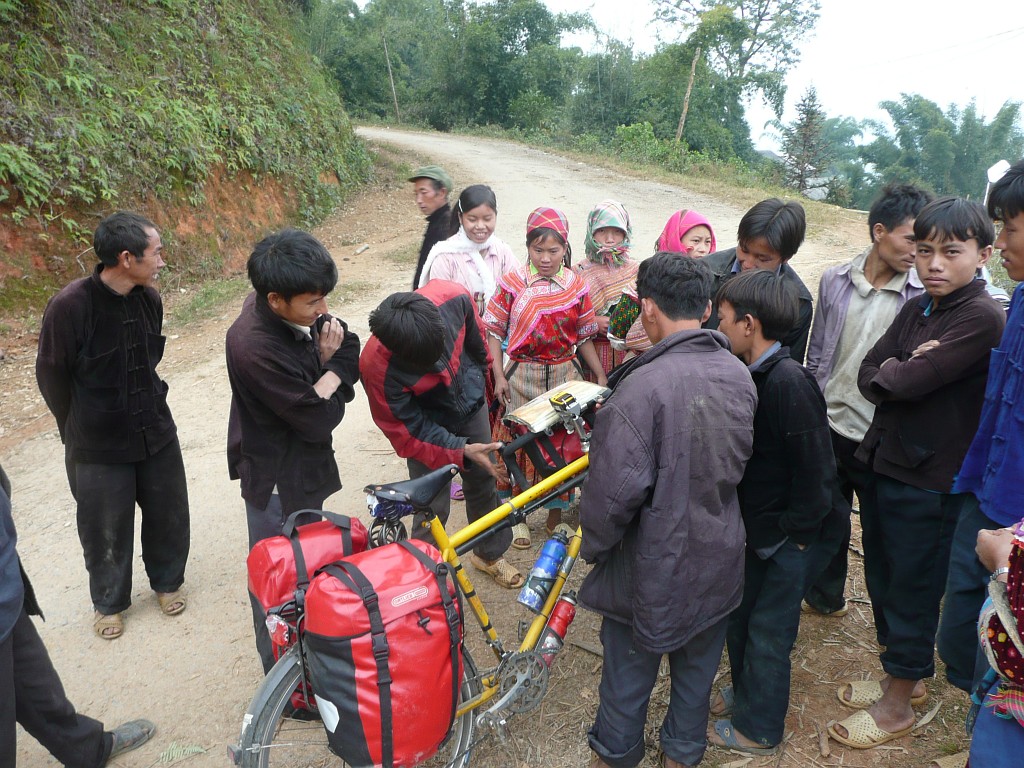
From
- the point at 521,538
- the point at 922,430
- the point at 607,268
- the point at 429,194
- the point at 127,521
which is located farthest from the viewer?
the point at 429,194

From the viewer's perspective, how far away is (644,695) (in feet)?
7.70

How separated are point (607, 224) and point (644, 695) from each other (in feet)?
8.11

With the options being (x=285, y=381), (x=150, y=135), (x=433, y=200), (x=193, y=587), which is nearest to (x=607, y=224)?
(x=433, y=200)

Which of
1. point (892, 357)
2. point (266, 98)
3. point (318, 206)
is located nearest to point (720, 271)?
point (892, 357)

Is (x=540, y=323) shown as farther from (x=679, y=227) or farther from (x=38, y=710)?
(x=38, y=710)

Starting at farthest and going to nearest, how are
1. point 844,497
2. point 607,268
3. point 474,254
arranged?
point 474,254, point 607,268, point 844,497

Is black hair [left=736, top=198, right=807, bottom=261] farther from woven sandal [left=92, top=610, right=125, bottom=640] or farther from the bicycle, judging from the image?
woven sandal [left=92, top=610, right=125, bottom=640]

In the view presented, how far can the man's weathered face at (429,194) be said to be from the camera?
458 centimetres

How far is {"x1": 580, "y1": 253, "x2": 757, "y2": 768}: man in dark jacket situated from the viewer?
2018mm

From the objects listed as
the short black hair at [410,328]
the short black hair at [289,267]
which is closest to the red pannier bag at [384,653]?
the short black hair at [410,328]

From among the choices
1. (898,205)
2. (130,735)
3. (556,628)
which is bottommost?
(130,735)

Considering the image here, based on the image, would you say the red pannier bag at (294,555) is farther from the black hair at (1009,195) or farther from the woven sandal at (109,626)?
the black hair at (1009,195)

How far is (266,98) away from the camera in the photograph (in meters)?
12.3

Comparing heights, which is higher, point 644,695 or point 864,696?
point 644,695
